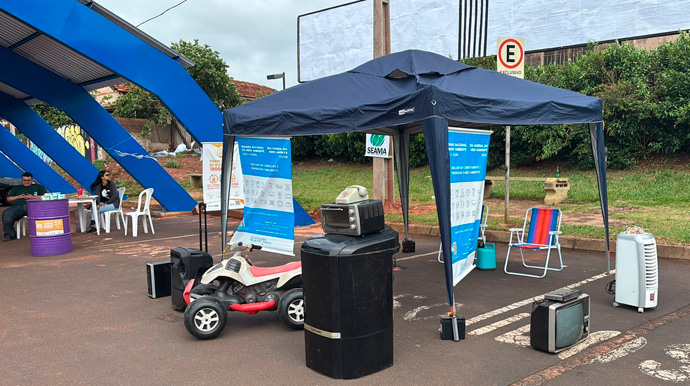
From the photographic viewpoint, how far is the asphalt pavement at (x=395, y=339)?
4.12 meters

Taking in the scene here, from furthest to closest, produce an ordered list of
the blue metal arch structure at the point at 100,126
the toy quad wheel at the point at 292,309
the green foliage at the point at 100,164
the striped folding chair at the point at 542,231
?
1. the green foliage at the point at 100,164
2. the blue metal arch structure at the point at 100,126
3. the striped folding chair at the point at 542,231
4. the toy quad wheel at the point at 292,309

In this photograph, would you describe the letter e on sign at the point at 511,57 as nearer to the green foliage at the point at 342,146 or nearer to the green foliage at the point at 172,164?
the green foliage at the point at 342,146

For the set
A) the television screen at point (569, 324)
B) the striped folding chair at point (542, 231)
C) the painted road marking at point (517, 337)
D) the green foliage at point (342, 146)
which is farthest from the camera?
the green foliage at point (342, 146)

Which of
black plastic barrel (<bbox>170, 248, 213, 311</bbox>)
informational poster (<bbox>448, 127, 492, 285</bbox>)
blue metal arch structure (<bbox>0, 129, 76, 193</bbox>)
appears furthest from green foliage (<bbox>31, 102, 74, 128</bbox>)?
informational poster (<bbox>448, 127, 492, 285</bbox>)

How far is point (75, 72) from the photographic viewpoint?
44.9 feet

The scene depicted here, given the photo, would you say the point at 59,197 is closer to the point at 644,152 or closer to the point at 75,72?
the point at 75,72

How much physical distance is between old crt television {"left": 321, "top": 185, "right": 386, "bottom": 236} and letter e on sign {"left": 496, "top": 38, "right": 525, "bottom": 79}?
5.59 m

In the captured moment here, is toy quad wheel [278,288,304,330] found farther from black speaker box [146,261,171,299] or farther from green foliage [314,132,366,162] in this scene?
green foliage [314,132,366,162]

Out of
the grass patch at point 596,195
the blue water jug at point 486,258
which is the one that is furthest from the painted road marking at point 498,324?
the grass patch at point 596,195

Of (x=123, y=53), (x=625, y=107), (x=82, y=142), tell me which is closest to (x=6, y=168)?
(x=82, y=142)

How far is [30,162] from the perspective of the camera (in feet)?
66.4

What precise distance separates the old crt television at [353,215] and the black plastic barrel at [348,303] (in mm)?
78

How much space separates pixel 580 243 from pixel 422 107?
199 inches

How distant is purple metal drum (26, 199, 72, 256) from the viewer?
948cm
